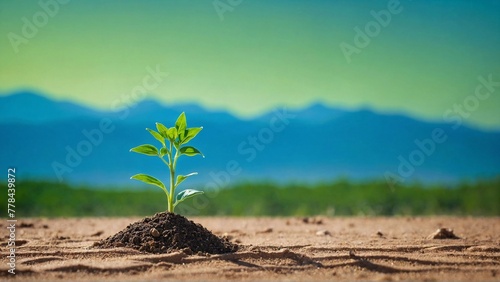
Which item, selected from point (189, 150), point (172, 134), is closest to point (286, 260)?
point (189, 150)

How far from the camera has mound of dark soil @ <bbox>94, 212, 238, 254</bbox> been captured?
3.74 meters

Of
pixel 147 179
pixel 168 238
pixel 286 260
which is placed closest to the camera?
pixel 286 260

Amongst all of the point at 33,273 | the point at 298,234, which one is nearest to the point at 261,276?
the point at 33,273

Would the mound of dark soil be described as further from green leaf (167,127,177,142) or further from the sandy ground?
green leaf (167,127,177,142)

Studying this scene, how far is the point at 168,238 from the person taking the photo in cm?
379

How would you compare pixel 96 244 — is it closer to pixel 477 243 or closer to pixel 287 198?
pixel 477 243

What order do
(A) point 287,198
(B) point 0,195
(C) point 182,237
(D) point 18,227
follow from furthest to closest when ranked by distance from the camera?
(A) point 287,198
(B) point 0,195
(D) point 18,227
(C) point 182,237

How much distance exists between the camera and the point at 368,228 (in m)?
5.91

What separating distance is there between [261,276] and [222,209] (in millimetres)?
5282

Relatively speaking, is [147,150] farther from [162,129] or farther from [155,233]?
[155,233]

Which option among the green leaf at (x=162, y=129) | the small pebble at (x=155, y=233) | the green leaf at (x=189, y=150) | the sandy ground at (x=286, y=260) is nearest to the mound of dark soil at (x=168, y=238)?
the small pebble at (x=155, y=233)

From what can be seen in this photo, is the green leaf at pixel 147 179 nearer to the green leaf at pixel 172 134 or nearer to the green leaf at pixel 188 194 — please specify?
the green leaf at pixel 188 194

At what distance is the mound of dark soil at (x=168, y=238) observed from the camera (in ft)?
12.3

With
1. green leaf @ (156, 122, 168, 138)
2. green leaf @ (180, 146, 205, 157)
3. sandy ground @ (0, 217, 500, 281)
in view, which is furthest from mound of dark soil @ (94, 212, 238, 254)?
green leaf @ (156, 122, 168, 138)
